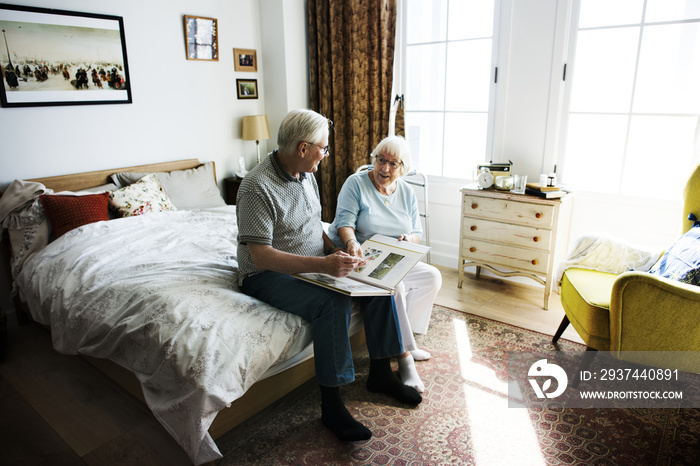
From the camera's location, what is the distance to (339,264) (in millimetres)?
1820

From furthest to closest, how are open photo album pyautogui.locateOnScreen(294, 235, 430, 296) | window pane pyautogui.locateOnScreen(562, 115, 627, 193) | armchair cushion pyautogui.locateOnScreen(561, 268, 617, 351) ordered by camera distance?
window pane pyautogui.locateOnScreen(562, 115, 627, 193) → armchair cushion pyautogui.locateOnScreen(561, 268, 617, 351) → open photo album pyautogui.locateOnScreen(294, 235, 430, 296)

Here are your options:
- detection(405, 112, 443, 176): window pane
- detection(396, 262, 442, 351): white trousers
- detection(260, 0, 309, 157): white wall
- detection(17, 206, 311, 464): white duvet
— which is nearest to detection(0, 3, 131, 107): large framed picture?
detection(17, 206, 311, 464): white duvet

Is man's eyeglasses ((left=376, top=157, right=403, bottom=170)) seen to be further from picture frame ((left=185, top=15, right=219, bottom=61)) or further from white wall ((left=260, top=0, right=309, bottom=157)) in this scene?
picture frame ((left=185, top=15, right=219, bottom=61))

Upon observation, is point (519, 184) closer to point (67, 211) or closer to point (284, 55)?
point (284, 55)

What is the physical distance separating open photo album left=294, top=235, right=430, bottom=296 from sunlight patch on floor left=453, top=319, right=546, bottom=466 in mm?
663

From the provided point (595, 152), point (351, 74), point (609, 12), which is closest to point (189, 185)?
point (351, 74)

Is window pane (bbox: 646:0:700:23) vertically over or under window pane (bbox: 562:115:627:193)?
over

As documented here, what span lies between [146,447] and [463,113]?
2.96m

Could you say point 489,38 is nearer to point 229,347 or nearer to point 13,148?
point 229,347

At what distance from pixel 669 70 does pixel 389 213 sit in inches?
74.7

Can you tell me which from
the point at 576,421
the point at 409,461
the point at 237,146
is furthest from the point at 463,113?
the point at 409,461

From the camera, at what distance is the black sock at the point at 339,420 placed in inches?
71.0

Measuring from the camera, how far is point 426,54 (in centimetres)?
362

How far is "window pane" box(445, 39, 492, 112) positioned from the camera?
11.0 ft
